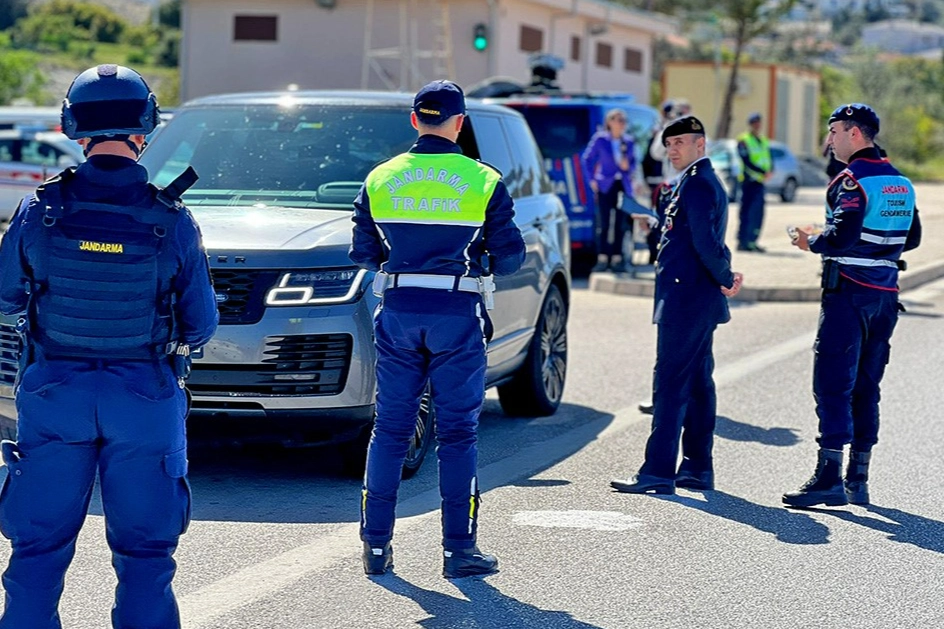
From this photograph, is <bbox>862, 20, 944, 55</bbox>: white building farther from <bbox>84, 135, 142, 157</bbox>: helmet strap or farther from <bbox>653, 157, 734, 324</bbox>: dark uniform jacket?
<bbox>84, 135, 142, 157</bbox>: helmet strap

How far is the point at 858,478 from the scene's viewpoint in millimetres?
7402

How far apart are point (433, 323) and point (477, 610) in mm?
1057

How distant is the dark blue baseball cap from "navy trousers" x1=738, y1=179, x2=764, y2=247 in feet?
51.5

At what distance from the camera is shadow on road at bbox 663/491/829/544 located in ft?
21.9

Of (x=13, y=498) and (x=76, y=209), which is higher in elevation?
(x=76, y=209)

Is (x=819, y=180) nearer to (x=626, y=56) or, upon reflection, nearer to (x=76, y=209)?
(x=626, y=56)

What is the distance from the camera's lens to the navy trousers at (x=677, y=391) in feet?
24.1

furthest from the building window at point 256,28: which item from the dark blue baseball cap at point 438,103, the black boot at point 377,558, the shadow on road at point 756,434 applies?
the black boot at point 377,558

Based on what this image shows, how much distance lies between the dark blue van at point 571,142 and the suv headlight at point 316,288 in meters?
10.6

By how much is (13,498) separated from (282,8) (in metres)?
33.3

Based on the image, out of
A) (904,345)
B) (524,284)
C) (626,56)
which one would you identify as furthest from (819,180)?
(524,284)

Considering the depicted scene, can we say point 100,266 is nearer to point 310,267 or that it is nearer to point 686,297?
point 310,267

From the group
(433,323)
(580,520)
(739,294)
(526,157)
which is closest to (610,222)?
(739,294)

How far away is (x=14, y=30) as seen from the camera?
80312 mm
